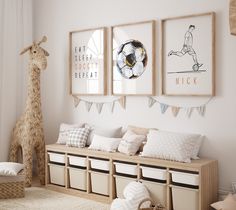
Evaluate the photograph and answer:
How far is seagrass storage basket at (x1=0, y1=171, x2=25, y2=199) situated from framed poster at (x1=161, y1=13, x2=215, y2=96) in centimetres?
171

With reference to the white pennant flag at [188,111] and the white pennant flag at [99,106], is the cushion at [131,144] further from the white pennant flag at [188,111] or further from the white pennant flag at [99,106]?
the white pennant flag at [99,106]

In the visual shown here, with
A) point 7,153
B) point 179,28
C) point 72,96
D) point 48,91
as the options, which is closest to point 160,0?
point 179,28

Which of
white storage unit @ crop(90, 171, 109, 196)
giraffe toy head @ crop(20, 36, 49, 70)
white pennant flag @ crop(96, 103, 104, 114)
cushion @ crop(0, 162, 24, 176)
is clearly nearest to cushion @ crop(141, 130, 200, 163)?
white storage unit @ crop(90, 171, 109, 196)

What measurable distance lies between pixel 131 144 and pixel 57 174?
1.05 m

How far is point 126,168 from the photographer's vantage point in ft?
12.2

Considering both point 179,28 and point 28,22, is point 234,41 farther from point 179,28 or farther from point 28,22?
point 28,22

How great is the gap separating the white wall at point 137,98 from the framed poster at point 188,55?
0.07m

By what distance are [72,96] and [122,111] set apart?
2.52 feet

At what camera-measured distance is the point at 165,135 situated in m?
3.58

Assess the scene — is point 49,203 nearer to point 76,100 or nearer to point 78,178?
point 78,178

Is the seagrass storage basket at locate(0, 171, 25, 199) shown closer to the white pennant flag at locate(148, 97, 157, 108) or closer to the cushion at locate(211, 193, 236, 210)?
the white pennant flag at locate(148, 97, 157, 108)

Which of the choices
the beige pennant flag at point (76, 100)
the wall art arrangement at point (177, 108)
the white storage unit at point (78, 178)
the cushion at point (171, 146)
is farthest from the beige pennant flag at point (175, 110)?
the beige pennant flag at point (76, 100)

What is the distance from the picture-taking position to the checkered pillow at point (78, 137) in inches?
165

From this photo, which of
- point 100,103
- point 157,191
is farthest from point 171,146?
point 100,103
